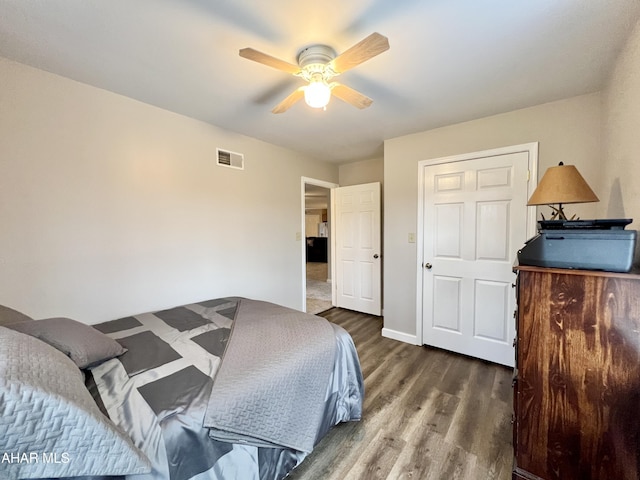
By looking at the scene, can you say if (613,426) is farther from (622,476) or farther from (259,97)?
(259,97)

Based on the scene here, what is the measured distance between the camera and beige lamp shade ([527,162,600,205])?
1.43m

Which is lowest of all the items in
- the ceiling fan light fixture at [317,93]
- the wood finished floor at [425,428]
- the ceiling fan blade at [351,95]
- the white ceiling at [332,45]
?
the wood finished floor at [425,428]

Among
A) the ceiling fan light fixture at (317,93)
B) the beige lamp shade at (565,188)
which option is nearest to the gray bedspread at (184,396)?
the ceiling fan light fixture at (317,93)

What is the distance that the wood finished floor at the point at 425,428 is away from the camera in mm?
1408

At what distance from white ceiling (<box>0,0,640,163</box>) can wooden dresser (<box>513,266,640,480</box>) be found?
1.27 meters

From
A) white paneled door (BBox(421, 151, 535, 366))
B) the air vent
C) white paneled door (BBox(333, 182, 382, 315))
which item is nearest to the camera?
white paneled door (BBox(421, 151, 535, 366))

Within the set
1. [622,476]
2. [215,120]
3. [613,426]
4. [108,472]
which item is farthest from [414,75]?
[108,472]

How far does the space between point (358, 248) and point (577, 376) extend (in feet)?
9.68

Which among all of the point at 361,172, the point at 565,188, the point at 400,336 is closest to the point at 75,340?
the point at 565,188

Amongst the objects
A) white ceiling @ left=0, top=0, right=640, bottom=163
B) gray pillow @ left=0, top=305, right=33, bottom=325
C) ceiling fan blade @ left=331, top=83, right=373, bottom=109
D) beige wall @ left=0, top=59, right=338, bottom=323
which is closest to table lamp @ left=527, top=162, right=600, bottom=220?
white ceiling @ left=0, top=0, right=640, bottom=163

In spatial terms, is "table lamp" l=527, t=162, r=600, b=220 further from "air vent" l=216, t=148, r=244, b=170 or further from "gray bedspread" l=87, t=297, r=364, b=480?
"air vent" l=216, t=148, r=244, b=170

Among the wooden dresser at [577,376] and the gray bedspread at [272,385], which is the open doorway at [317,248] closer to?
the gray bedspread at [272,385]

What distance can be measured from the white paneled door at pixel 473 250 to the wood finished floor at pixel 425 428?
30 cm

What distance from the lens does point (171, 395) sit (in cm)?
107
